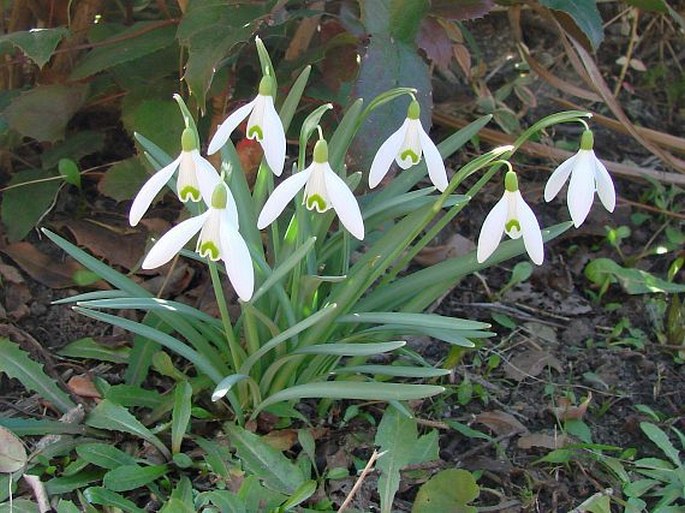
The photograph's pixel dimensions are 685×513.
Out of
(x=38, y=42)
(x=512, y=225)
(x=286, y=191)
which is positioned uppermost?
(x=38, y=42)

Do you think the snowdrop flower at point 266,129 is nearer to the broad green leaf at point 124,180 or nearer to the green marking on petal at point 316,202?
the green marking on petal at point 316,202

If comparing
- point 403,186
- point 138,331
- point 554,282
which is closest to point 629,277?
point 554,282

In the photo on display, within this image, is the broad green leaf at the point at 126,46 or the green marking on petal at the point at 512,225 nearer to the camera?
the green marking on petal at the point at 512,225

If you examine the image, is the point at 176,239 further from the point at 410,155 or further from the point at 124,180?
the point at 124,180

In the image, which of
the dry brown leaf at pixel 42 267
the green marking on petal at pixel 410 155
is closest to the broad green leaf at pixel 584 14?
the green marking on petal at pixel 410 155

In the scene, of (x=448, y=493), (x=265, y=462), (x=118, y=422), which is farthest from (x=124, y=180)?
(x=448, y=493)

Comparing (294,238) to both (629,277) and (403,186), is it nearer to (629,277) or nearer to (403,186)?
(403,186)
